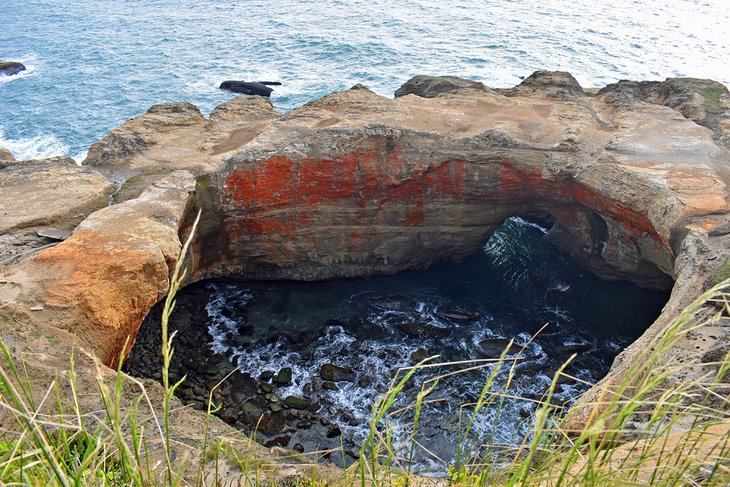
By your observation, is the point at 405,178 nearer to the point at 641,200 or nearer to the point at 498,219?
the point at 498,219

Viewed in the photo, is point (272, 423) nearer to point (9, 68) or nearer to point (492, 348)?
point (492, 348)

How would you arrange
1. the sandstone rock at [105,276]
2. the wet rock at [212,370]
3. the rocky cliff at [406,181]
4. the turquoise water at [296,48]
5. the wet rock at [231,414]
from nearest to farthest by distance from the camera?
the sandstone rock at [105,276]
the wet rock at [231,414]
the rocky cliff at [406,181]
the wet rock at [212,370]
the turquoise water at [296,48]

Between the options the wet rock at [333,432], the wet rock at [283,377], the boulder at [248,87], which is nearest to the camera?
the wet rock at [333,432]

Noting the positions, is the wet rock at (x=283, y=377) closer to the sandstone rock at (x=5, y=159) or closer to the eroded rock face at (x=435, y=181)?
the eroded rock face at (x=435, y=181)

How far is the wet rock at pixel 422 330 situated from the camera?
44.8ft

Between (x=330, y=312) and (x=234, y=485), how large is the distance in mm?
8762

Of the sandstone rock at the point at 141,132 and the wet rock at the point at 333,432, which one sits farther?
the sandstone rock at the point at 141,132

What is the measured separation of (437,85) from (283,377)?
33.4 feet

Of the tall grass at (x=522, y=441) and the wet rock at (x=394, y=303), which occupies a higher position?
the tall grass at (x=522, y=441)

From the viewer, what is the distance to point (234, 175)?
43.6 ft

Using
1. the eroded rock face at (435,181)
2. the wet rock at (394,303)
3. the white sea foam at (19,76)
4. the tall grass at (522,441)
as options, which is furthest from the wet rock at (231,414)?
the white sea foam at (19,76)

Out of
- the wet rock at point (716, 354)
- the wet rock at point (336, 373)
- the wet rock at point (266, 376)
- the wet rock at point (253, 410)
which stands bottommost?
the wet rock at point (253, 410)

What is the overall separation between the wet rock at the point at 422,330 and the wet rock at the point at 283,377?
2.97 meters

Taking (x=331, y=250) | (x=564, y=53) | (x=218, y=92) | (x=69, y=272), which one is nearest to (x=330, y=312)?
(x=331, y=250)
